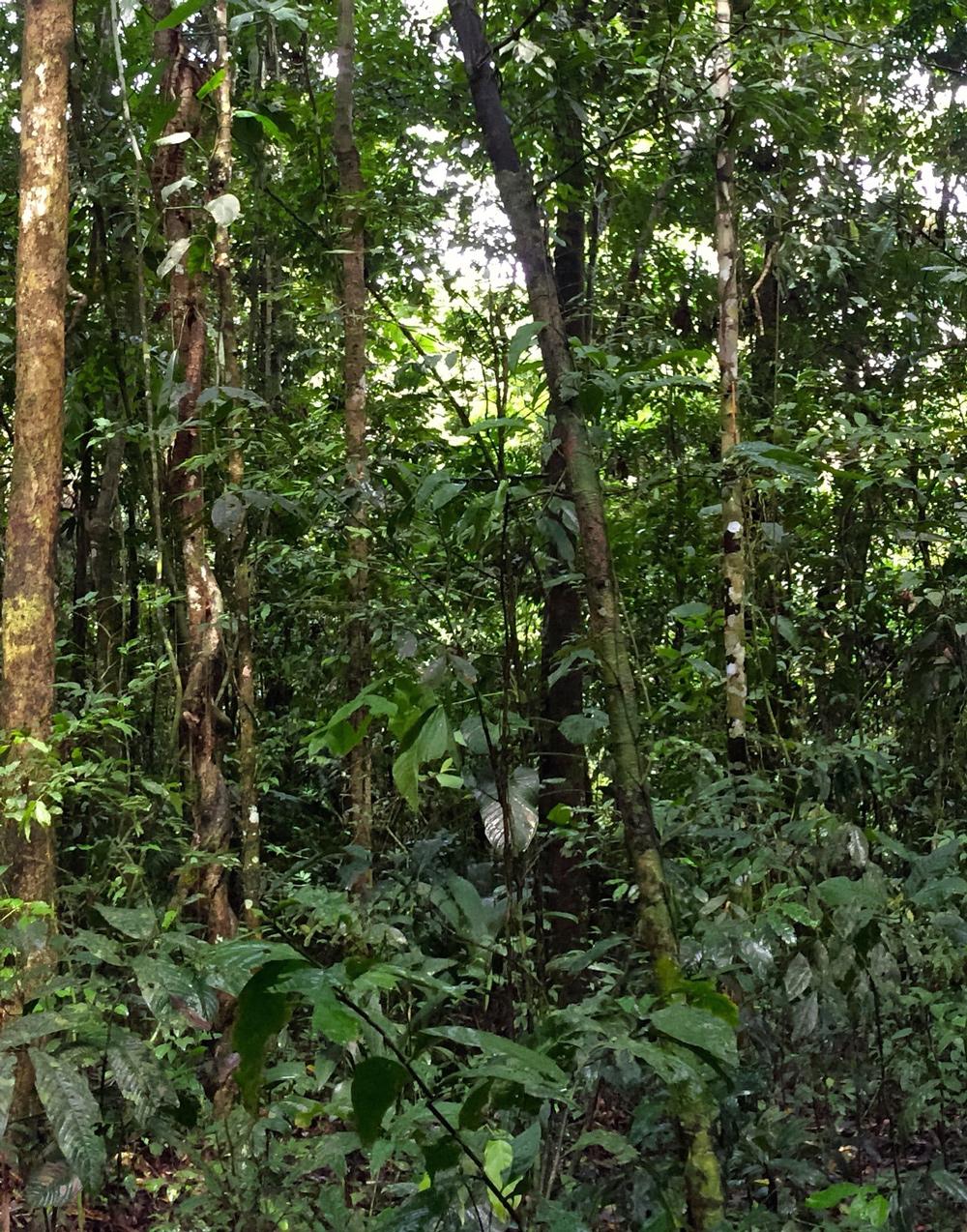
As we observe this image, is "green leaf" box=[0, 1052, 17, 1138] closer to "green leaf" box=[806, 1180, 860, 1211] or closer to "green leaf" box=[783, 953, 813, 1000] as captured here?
"green leaf" box=[806, 1180, 860, 1211]

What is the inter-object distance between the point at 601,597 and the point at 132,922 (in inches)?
40.2

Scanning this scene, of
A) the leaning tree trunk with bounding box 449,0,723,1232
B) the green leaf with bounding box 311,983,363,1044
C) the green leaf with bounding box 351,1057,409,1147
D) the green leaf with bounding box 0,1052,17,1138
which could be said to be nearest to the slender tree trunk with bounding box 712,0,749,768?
the leaning tree trunk with bounding box 449,0,723,1232

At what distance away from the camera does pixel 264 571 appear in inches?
219

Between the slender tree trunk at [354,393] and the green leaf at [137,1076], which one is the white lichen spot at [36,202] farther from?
the green leaf at [137,1076]

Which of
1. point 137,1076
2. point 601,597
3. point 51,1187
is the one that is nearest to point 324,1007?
point 601,597

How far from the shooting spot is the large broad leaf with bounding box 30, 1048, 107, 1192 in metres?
1.90

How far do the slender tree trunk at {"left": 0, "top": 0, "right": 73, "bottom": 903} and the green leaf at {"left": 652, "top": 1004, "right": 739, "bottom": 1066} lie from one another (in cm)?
226

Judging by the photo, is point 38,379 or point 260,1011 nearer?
point 260,1011

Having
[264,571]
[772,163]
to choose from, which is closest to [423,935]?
[264,571]

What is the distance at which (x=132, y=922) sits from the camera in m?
2.00

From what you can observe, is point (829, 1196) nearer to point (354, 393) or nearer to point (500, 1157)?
point (500, 1157)

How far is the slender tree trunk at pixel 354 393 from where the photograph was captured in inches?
154

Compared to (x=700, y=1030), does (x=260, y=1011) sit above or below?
above

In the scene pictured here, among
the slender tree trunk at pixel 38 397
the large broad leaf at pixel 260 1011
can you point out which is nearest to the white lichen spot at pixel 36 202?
the slender tree trunk at pixel 38 397
